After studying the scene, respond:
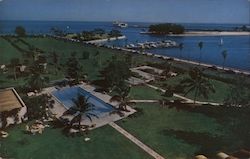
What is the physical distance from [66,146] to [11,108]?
1.84 meters

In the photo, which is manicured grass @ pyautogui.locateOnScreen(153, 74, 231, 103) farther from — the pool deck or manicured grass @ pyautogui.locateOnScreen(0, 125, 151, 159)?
manicured grass @ pyautogui.locateOnScreen(0, 125, 151, 159)

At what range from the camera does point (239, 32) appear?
318 inches

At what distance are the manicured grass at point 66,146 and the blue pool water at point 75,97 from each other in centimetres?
77

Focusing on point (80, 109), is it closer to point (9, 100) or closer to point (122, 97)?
point (122, 97)

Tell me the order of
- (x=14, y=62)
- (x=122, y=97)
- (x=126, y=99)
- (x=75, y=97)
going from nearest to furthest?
(x=14, y=62) → (x=75, y=97) → (x=122, y=97) → (x=126, y=99)

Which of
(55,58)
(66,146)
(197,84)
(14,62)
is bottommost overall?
(66,146)

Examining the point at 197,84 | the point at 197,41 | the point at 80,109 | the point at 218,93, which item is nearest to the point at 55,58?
the point at 80,109

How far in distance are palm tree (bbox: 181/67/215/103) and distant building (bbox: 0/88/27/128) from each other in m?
4.45

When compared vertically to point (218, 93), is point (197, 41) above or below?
above

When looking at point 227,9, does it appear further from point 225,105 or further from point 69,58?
point 69,58

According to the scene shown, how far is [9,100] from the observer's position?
816 cm

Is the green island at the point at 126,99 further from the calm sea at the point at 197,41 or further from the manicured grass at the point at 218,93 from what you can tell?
the calm sea at the point at 197,41

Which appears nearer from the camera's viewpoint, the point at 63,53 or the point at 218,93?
the point at 63,53

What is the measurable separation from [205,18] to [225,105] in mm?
2556
